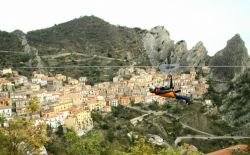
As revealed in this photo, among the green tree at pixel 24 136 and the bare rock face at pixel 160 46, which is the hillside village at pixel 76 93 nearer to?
the bare rock face at pixel 160 46

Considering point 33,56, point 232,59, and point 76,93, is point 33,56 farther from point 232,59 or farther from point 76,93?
point 232,59

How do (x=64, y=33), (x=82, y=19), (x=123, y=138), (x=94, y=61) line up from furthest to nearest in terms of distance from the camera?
(x=82, y=19) → (x=64, y=33) → (x=94, y=61) → (x=123, y=138)

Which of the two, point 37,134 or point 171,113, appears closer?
point 37,134

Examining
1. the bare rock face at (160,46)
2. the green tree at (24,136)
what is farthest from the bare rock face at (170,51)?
the green tree at (24,136)

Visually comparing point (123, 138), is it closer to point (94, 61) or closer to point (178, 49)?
point (94, 61)

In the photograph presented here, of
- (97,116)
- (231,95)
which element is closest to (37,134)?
(97,116)

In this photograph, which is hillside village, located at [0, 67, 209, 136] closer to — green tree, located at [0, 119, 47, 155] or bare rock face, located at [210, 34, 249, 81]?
bare rock face, located at [210, 34, 249, 81]

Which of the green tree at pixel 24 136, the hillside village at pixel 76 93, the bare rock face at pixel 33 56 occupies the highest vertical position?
the bare rock face at pixel 33 56
